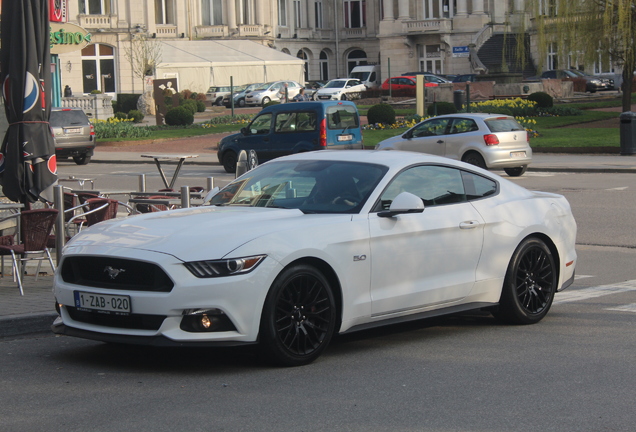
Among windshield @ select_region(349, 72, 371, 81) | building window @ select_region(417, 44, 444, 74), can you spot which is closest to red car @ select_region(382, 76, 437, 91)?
windshield @ select_region(349, 72, 371, 81)

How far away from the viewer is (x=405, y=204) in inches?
281

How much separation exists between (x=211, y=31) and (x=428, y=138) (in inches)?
2296

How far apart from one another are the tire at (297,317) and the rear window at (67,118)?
77.0ft

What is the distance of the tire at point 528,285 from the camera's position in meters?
8.18

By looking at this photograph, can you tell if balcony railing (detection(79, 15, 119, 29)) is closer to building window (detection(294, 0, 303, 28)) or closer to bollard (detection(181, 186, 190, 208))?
building window (detection(294, 0, 303, 28))

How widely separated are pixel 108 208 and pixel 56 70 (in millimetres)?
32467

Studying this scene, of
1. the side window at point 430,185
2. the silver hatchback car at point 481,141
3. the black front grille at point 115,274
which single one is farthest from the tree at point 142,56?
the black front grille at point 115,274

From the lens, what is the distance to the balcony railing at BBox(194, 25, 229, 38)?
261 ft

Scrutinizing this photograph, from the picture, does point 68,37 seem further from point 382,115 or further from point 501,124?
point 501,124

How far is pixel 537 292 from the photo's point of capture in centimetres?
839

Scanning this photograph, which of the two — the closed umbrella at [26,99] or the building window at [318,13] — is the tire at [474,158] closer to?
the closed umbrella at [26,99]

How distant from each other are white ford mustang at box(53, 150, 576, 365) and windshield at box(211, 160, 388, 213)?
0.01 metres

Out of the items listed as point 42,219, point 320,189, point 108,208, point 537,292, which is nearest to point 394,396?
point 320,189

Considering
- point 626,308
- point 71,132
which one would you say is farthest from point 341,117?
point 626,308
